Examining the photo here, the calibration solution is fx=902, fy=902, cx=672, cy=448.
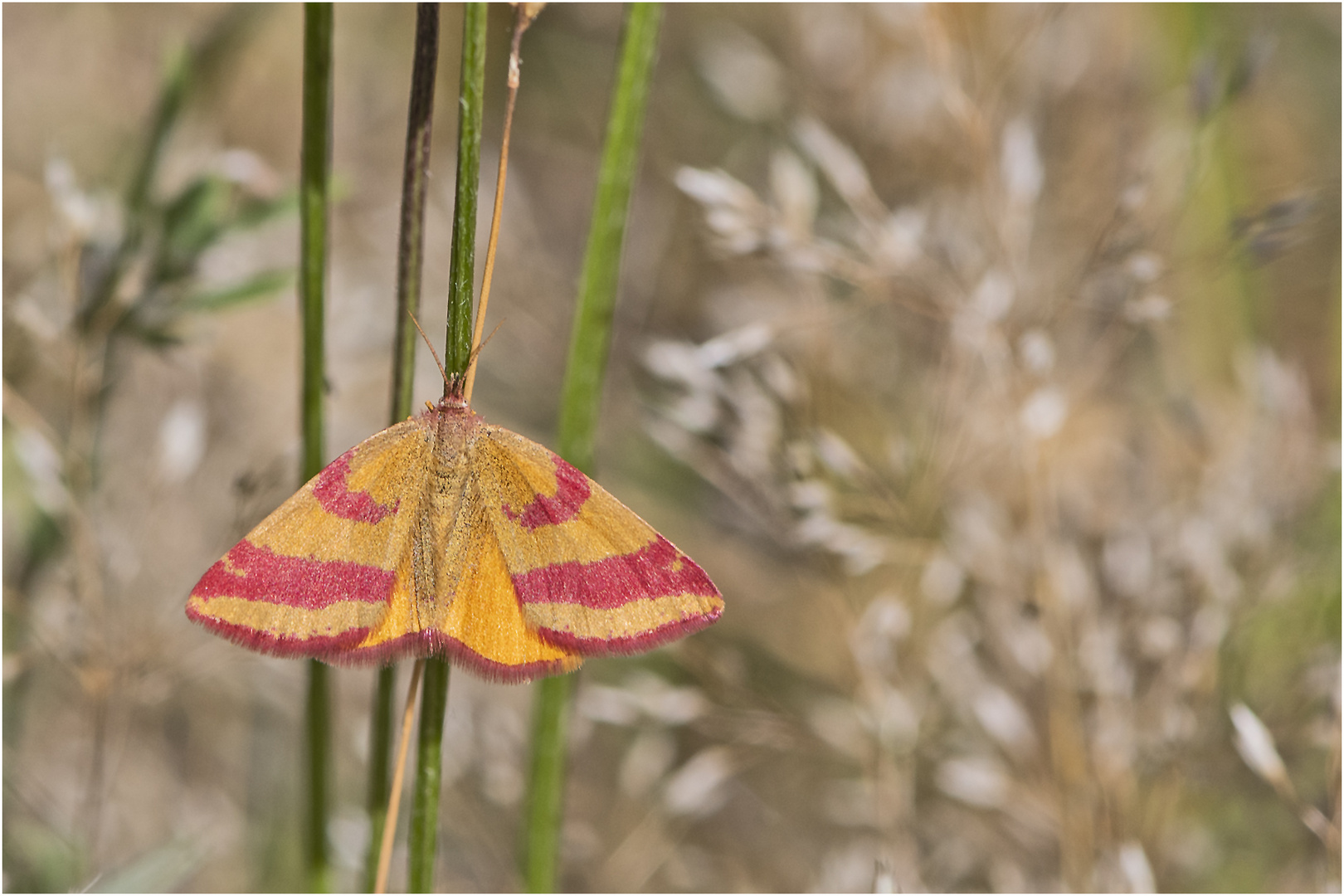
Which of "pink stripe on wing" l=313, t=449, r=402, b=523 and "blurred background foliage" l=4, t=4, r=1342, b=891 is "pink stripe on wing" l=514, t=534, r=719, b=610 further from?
"blurred background foliage" l=4, t=4, r=1342, b=891

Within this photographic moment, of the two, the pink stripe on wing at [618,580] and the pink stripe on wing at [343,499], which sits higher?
the pink stripe on wing at [343,499]

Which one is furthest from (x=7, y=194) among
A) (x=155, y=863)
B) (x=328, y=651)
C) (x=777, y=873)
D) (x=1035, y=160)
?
(x=777, y=873)

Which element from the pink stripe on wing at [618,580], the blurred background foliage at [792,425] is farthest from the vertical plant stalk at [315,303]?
the pink stripe on wing at [618,580]

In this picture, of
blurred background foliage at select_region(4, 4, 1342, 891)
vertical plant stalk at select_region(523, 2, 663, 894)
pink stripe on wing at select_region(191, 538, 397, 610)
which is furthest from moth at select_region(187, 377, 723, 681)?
blurred background foliage at select_region(4, 4, 1342, 891)

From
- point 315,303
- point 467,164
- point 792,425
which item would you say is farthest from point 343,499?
point 792,425

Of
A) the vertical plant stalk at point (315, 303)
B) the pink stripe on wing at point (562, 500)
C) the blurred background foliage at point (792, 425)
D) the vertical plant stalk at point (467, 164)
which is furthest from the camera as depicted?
the blurred background foliage at point (792, 425)

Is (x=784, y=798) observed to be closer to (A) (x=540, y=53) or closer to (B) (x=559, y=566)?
(B) (x=559, y=566)

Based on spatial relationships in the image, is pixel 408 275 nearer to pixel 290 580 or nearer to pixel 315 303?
pixel 315 303

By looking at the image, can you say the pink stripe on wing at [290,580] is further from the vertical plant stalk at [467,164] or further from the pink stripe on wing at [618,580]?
the vertical plant stalk at [467,164]

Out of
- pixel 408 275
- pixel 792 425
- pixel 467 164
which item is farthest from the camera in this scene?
pixel 792 425
